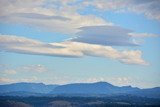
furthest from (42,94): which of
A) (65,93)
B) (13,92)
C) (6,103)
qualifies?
(6,103)

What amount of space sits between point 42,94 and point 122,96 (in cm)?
1170

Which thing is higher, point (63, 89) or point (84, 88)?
point (84, 88)

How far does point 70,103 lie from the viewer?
34.6 meters

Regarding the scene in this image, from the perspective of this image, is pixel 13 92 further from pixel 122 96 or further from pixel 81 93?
pixel 122 96

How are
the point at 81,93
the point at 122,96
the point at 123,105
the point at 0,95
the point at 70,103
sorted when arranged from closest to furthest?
the point at 0,95
the point at 70,103
the point at 123,105
the point at 81,93
the point at 122,96

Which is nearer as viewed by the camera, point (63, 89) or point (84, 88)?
point (63, 89)

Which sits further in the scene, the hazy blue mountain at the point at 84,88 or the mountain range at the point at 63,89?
the hazy blue mountain at the point at 84,88

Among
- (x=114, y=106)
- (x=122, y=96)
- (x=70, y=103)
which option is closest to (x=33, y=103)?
(x=70, y=103)

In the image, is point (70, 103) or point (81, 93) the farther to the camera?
point (81, 93)

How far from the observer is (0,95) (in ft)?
86.4

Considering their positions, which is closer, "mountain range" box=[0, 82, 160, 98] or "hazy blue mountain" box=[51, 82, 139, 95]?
"mountain range" box=[0, 82, 160, 98]

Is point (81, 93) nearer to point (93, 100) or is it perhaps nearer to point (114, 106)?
point (93, 100)

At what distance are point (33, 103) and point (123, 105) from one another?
1114 cm

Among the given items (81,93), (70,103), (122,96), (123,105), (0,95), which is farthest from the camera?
(122,96)
